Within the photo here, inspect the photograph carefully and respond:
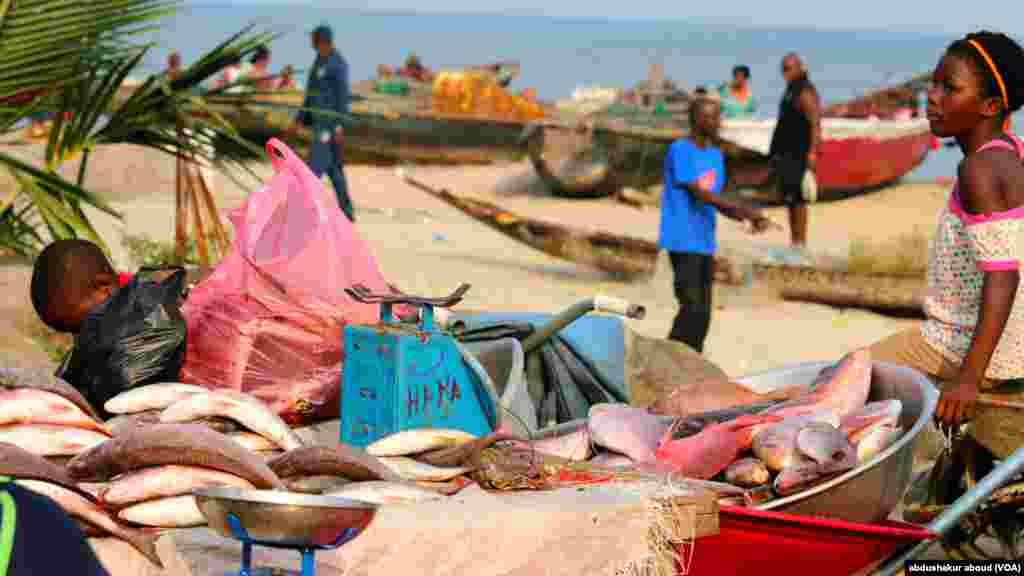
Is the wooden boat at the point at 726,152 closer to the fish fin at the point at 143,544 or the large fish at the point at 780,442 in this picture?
the large fish at the point at 780,442

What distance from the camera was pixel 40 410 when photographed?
3.98 metres

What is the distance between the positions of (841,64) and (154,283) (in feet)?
346

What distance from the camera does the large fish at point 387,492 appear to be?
12.0 ft

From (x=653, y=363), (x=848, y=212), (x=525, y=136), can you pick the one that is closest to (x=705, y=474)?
(x=653, y=363)

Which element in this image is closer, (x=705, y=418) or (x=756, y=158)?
(x=705, y=418)

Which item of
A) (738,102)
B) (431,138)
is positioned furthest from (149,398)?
(431,138)

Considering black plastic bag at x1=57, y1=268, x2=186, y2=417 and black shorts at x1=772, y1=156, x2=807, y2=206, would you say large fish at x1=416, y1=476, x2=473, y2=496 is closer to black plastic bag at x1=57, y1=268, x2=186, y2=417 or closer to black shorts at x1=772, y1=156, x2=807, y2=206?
black plastic bag at x1=57, y1=268, x2=186, y2=417

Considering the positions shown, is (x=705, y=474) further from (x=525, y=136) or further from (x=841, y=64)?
(x=841, y=64)

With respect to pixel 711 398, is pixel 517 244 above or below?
below

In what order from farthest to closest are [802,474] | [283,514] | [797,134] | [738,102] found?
1. [738,102]
2. [797,134]
3. [802,474]
4. [283,514]

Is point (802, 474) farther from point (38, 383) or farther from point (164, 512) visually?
point (38, 383)

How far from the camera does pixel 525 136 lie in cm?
2141

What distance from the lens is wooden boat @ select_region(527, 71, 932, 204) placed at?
2109 cm

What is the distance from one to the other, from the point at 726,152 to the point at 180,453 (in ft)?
55.7
